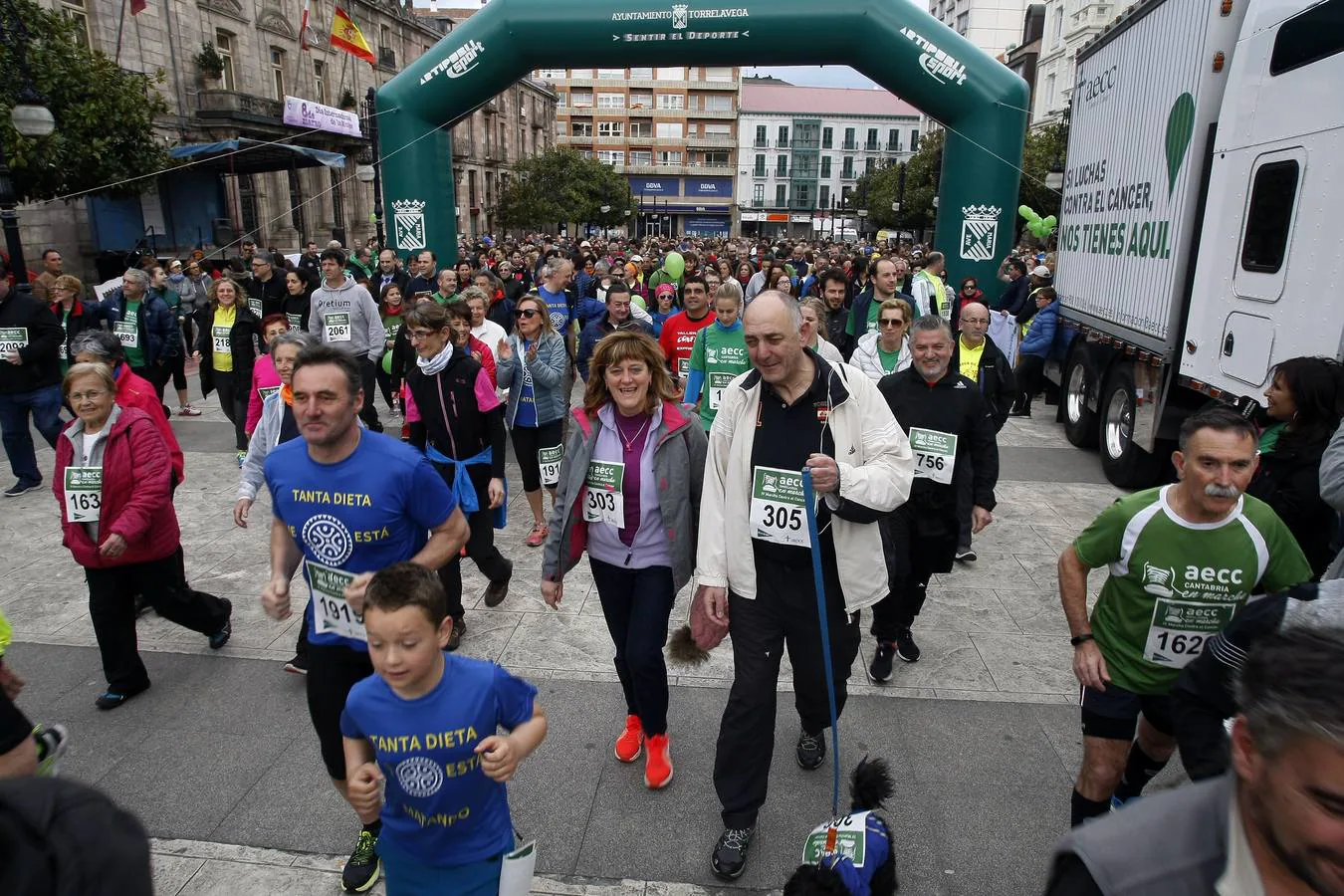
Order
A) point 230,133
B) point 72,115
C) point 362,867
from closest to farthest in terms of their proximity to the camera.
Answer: point 362,867
point 72,115
point 230,133

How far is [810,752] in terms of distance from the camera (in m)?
3.71

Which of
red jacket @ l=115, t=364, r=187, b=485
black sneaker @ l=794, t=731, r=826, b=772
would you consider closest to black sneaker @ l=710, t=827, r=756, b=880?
black sneaker @ l=794, t=731, r=826, b=772

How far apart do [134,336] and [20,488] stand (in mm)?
1882

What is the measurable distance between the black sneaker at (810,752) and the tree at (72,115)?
14.4 m

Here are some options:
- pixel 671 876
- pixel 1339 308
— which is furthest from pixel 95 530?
pixel 1339 308

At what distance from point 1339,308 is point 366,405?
7886 millimetres

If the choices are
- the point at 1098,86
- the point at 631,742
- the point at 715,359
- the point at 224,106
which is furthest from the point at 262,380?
the point at 224,106

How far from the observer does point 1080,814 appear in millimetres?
2916

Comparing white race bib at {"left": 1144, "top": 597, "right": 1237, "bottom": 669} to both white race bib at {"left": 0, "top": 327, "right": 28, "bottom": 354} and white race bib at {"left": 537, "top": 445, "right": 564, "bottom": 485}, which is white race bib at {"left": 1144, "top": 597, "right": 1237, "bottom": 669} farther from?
white race bib at {"left": 0, "top": 327, "right": 28, "bottom": 354}

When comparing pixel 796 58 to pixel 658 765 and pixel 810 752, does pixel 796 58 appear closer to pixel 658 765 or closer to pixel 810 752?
pixel 810 752

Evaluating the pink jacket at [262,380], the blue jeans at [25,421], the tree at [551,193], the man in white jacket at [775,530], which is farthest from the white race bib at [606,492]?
the tree at [551,193]

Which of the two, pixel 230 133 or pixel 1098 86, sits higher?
pixel 230 133

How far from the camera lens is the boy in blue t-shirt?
2252 millimetres

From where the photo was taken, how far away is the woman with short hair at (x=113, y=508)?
405cm
